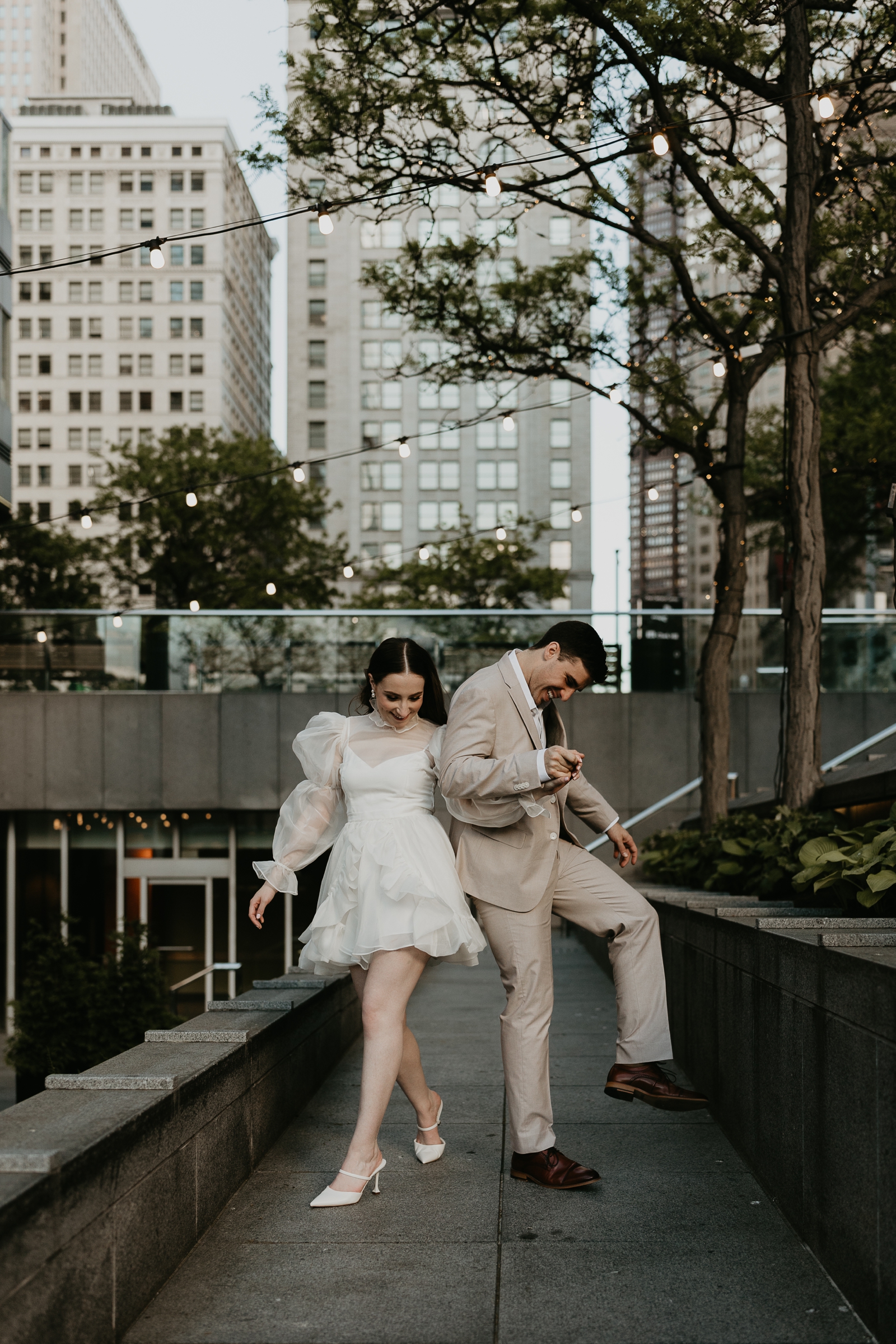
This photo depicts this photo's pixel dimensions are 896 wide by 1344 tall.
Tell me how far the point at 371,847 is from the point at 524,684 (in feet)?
2.48

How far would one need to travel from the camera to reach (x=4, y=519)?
29297 mm

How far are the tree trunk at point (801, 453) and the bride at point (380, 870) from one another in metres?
4.54

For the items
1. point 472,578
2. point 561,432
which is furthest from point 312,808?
point 561,432

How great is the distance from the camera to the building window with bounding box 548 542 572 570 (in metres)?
84.7

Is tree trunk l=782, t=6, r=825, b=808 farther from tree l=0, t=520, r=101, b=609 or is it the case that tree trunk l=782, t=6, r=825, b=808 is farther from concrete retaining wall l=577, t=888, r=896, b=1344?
tree l=0, t=520, r=101, b=609

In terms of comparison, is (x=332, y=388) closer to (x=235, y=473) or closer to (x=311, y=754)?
(x=235, y=473)

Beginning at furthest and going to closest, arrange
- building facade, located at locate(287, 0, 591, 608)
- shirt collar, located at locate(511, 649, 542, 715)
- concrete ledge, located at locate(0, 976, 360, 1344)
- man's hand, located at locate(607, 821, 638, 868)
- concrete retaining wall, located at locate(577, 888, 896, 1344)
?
building facade, located at locate(287, 0, 591, 608)
man's hand, located at locate(607, 821, 638, 868)
shirt collar, located at locate(511, 649, 542, 715)
concrete retaining wall, located at locate(577, 888, 896, 1344)
concrete ledge, located at locate(0, 976, 360, 1344)

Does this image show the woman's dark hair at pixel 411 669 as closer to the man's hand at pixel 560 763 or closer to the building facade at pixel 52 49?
the man's hand at pixel 560 763

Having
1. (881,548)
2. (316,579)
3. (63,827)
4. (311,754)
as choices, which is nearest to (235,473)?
(316,579)

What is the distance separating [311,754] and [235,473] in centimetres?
4096

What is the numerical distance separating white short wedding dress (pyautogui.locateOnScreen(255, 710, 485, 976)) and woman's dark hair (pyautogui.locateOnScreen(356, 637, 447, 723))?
0.07 m

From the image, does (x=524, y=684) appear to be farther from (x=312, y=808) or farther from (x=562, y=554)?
(x=562, y=554)

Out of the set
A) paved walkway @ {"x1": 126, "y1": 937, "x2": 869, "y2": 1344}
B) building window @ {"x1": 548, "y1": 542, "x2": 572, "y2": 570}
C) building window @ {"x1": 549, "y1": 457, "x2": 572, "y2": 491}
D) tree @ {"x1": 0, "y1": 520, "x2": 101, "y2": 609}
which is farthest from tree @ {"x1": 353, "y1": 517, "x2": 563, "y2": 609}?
paved walkway @ {"x1": 126, "y1": 937, "x2": 869, "y2": 1344}

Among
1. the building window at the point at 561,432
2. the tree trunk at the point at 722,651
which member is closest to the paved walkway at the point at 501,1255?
the tree trunk at the point at 722,651
